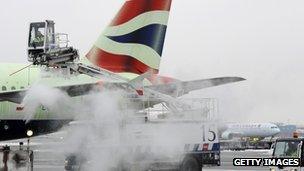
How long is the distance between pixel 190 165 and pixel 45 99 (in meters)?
6.89

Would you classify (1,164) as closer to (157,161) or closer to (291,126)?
(157,161)

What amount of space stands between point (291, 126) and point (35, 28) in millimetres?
133949

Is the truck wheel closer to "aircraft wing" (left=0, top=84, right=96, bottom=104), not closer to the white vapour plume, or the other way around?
"aircraft wing" (left=0, top=84, right=96, bottom=104)

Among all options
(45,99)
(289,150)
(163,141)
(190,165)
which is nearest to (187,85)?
(190,165)

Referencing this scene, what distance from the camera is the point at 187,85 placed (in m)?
27.7

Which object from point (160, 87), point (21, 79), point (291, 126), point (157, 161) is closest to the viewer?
point (157, 161)

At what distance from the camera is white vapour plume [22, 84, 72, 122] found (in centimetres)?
2558

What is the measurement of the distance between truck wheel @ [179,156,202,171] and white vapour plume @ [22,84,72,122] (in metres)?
6.35

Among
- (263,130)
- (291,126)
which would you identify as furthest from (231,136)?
(291,126)

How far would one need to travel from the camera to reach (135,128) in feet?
73.4

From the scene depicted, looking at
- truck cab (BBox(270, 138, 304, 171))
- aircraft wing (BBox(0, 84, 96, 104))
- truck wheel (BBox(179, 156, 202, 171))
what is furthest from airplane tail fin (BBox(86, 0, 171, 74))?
truck cab (BBox(270, 138, 304, 171))

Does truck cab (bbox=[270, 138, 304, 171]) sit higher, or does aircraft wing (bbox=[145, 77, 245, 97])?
aircraft wing (bbox=[145, 77, 245, 97])

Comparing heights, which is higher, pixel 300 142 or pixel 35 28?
pixel 35 28

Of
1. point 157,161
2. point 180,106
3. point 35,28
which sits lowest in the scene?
point 157,161
